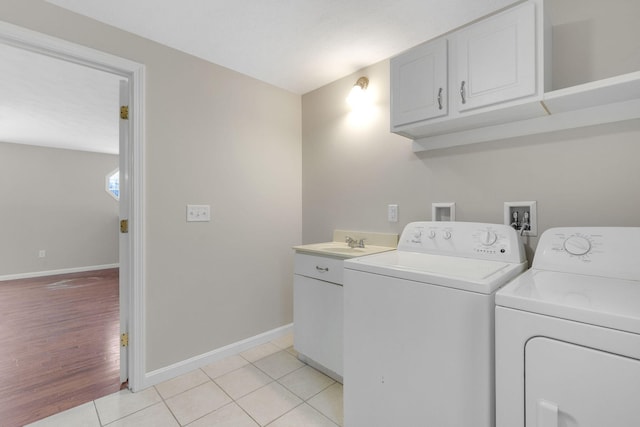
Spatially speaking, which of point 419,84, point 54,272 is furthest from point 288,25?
point 54,272

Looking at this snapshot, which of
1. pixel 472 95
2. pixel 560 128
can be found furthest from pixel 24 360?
pixel 560 128

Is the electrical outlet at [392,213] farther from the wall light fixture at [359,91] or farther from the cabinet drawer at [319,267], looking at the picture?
the wall light fixture at [359,91]

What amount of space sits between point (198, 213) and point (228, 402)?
1.23 meters

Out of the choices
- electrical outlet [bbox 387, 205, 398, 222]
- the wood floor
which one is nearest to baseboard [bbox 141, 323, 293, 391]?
the wood floor

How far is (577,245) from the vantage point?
120 centimetres

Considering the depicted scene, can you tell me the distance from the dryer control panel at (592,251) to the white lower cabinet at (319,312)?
1040mm

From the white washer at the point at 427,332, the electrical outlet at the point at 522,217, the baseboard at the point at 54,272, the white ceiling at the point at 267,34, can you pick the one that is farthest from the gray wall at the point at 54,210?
the electrical outlet at the point at 522,217

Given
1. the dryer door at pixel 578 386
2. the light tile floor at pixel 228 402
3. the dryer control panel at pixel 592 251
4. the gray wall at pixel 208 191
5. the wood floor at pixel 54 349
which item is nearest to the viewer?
the dryer door at pixel 578 386

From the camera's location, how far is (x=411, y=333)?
43.9 inches

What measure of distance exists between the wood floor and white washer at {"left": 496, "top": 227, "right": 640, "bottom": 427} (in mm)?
2203

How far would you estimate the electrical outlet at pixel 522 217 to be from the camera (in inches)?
58.2

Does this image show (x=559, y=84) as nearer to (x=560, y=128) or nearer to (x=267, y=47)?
(x=560, y=128)

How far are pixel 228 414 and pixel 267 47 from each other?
7.48ft

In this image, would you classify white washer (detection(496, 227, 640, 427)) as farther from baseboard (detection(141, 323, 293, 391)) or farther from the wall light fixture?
baseboard (detection(141, 323, 293, 391))
